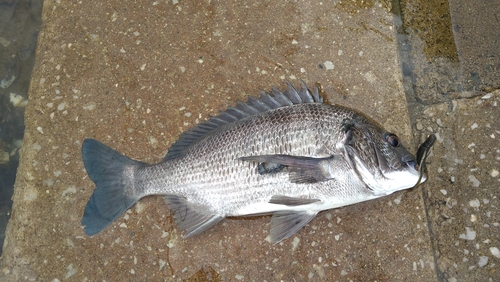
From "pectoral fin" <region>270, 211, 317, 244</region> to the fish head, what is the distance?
1.59ft

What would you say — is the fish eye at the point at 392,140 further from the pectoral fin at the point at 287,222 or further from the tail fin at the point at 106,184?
the tail fin at the point at 106,184

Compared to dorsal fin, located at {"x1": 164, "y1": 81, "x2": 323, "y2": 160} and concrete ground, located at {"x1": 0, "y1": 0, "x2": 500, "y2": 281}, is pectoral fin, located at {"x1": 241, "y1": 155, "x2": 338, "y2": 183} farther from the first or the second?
concrete ground, located at {"x1": 0, "y1": 0, "x2": 500, "y2": 281}

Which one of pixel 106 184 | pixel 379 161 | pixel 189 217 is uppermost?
pixel 379 161

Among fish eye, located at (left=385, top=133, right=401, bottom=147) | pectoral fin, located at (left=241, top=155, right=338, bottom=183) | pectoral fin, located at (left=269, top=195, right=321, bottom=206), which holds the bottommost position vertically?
pectoral fin, located at (left=269, top=195, right=321, bottom=206)

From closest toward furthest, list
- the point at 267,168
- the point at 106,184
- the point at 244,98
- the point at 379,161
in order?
1. the point at 379,161
2. the point at 267,168
3. the point at 106,184
4. the point at 244,98

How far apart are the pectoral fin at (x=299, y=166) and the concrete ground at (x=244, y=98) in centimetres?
56

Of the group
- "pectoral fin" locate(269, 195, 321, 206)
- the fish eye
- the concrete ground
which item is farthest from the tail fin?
→ the fish eye

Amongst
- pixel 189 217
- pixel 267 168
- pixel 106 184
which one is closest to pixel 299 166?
pixel 267 168

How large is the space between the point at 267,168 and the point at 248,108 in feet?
1.65

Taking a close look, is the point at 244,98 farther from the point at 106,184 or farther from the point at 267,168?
the point at 106,184

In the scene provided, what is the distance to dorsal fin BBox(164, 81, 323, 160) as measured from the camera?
9.30 feet

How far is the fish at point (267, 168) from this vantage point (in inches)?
99.7

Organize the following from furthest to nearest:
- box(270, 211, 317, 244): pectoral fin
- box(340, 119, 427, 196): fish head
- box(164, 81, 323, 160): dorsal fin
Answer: box(164, 81, 323, 160): dorsal fin, box(270, 211, 317, 244): pectoral fin, box(340, 119, 427, 196): fish head

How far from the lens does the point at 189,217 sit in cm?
285
